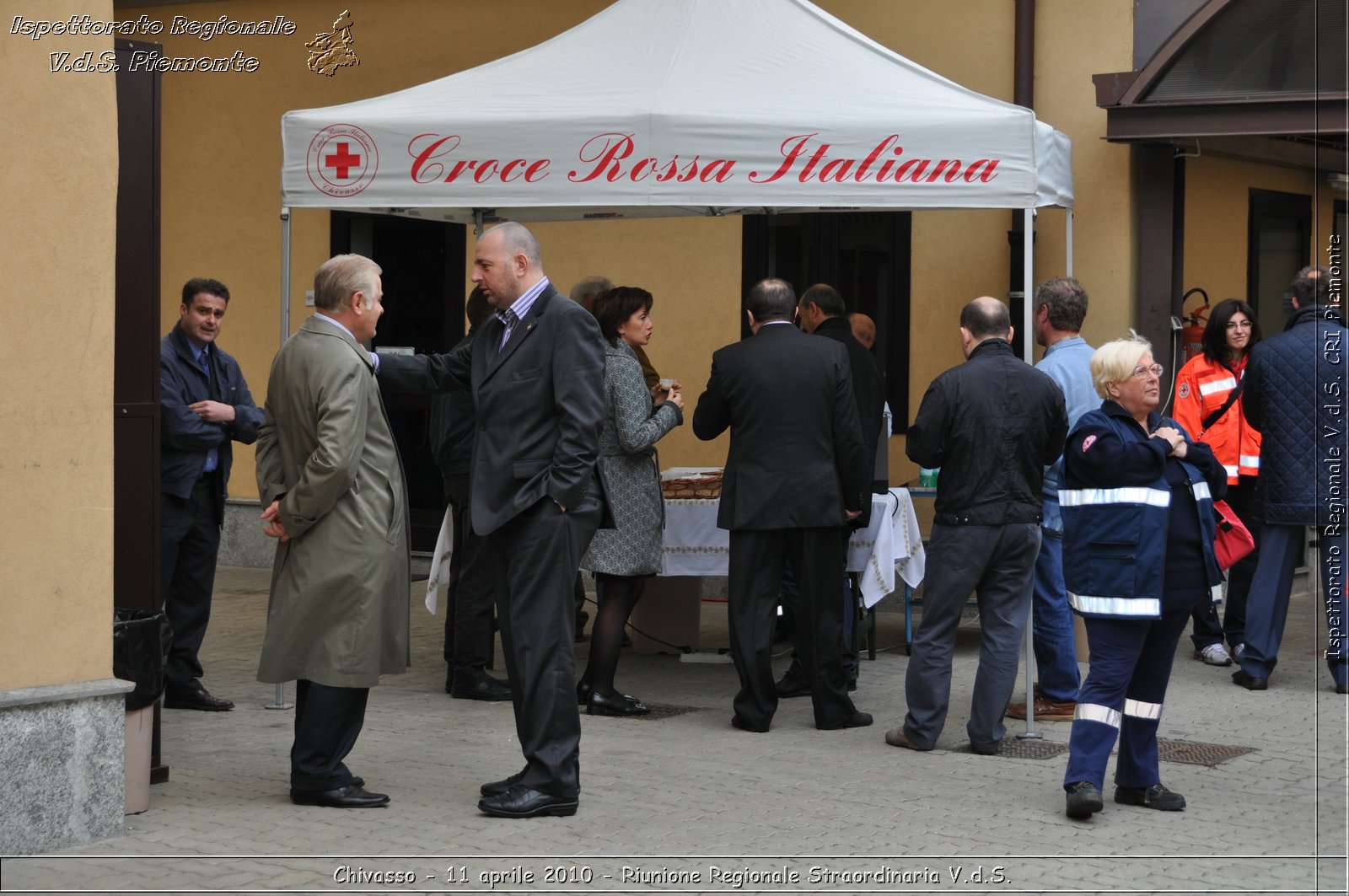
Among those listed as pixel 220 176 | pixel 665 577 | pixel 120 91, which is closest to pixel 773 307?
pixel 665 577

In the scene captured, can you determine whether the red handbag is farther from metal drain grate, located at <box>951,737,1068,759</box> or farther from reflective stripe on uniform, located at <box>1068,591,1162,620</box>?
metal drain grate, located at <box>951,737,1068,759</box>

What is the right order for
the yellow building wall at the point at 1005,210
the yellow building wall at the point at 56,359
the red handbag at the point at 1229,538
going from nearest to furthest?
the yellow building wall at the point at 56,359 < the red handbag at the point at 1229,538 < the yellow building wall at the point at 1005,210

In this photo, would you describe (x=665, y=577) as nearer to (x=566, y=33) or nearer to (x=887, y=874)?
(x=566, y=33)

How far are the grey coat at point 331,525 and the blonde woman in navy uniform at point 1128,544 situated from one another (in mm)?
2373

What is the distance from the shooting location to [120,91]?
587cm

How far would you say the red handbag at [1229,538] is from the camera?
20.0 feet

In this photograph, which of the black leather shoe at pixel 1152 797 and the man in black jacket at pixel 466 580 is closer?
the black leather shoe at pixel 1152 797

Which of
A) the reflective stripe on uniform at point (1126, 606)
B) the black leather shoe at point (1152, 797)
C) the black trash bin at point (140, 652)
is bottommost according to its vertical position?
the black leather shoe at point (1152, 797)

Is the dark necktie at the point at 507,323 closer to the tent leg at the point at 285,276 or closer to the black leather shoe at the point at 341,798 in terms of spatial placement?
the black leather shoe at the point at 341,798

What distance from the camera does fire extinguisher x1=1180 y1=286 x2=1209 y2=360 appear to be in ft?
35.9

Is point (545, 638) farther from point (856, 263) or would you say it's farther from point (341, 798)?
point (856, 263)

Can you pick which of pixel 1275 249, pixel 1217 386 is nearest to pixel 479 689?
pixel 1217 386

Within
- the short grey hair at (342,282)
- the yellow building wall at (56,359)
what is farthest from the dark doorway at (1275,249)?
the yellow building wall at (56,359)

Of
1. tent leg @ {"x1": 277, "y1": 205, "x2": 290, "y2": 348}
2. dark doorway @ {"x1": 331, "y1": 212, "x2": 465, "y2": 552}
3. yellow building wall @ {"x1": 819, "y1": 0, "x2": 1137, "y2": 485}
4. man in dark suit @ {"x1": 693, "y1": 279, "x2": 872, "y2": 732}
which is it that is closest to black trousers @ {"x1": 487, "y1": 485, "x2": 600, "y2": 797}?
man in dark suit @ {"x1": 693, "y1": 279, "x2": 872, "y2": 732}
